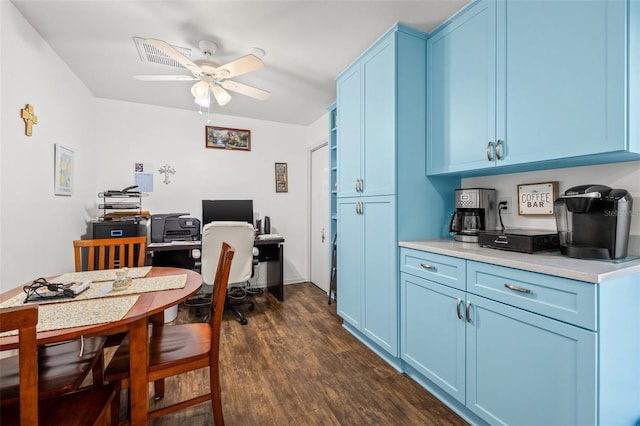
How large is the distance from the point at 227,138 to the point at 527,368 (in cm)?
375

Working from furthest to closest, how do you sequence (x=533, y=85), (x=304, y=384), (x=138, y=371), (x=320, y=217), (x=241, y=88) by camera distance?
(x=320, y=217)
(x=241, y=88)
(x=304, y=384)
(x=533, y=85)
(x=138, y=371)

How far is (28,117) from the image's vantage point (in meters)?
1.87

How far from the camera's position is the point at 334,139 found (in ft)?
11.2

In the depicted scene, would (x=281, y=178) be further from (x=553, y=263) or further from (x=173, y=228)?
(x=553, y=263)

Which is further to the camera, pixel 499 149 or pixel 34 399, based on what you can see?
pixel 499 149

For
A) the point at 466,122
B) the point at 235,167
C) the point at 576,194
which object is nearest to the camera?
the point at 576,194

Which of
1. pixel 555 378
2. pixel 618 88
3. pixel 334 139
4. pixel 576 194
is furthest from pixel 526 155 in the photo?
pixel 334 139

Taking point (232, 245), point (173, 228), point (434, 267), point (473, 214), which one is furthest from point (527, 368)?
point (173, 228)

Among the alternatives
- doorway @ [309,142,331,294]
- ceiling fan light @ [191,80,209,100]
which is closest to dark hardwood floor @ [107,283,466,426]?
doorway @ [309,142,331,294]

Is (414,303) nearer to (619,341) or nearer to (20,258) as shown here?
(619,341)

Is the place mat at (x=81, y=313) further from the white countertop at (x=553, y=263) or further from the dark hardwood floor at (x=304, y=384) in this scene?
the white countertop at (x=553, y=263)

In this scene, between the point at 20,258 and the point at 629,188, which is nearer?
the point at 629,188

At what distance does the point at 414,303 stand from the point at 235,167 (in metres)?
2.94

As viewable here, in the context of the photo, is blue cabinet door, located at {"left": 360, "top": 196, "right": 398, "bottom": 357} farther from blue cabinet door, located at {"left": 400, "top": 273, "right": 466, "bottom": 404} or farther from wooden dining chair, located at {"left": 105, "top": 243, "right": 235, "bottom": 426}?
wooden dining chair, located at {"left": 105, "top": 243, "right": 235, "bottom": 426}
